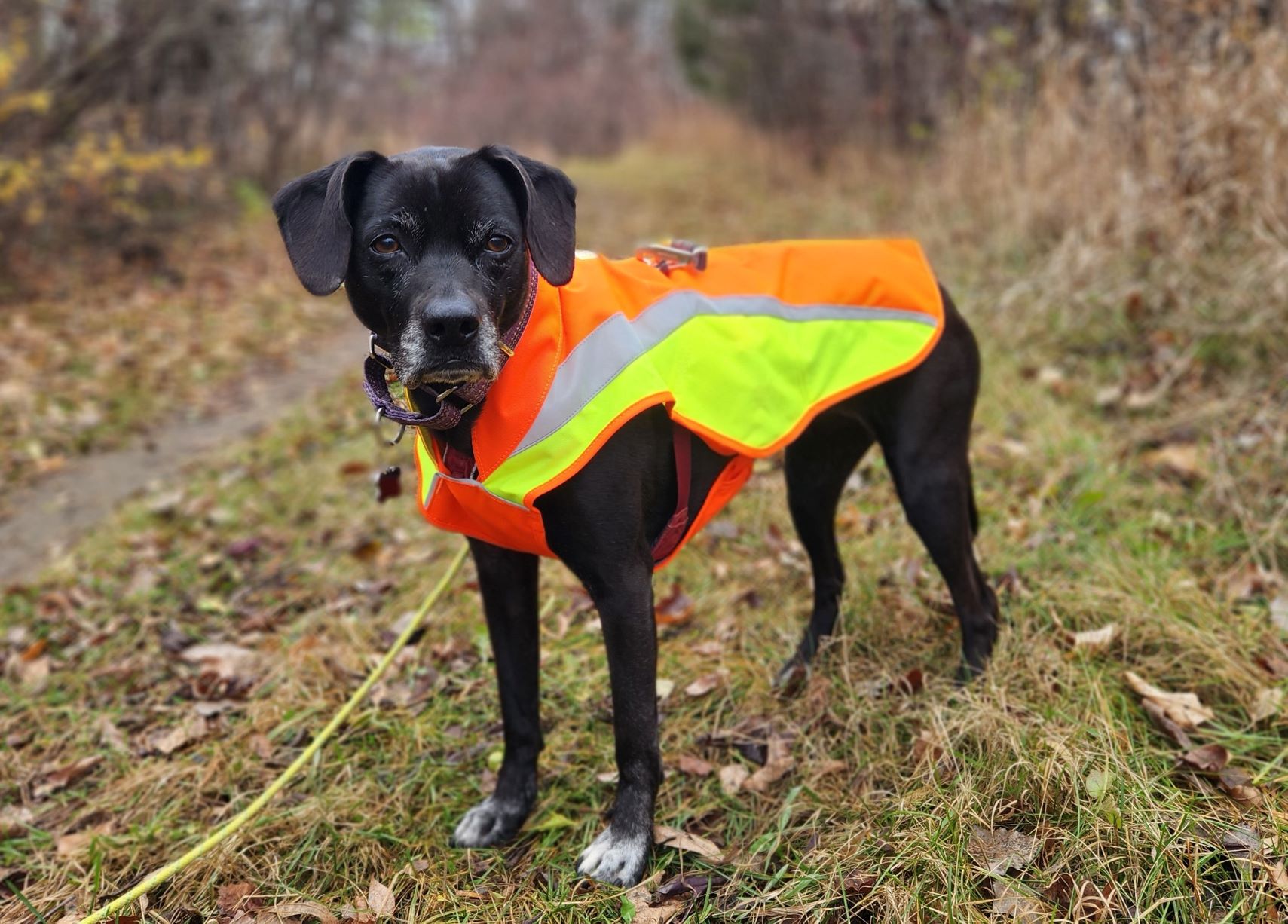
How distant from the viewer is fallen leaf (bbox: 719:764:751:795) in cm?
291

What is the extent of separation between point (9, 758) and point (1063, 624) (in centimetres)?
357

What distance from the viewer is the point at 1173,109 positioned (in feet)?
19.5

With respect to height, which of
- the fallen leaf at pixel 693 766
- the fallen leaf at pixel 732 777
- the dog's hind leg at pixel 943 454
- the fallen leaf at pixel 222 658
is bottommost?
the fallen leaf at pixel 222 658

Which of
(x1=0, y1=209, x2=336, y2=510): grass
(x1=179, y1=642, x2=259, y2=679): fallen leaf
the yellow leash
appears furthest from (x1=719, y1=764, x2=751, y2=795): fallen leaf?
(x1=0, y1=209, x2=336, y2=510): grass

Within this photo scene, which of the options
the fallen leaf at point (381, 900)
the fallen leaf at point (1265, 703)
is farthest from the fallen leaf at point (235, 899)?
the fallen leaf at point (1265, 703)

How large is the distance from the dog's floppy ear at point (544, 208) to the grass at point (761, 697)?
1596 mm

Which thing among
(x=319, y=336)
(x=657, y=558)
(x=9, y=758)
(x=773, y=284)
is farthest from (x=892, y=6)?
(x=9, y=758)

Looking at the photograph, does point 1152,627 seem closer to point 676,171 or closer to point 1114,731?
point 1114,731

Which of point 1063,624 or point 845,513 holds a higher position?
point 1063,624

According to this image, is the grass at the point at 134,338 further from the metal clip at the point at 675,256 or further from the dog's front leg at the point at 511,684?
the metal clip at the point at 675,256

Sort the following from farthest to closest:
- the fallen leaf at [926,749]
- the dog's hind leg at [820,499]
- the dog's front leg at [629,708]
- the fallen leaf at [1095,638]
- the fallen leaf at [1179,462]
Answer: the fallen leaf at [1179,462] → the dog's hind leg at [820,499] → the fallen leaf at [1095,638] → the fallen leaf at [926,749] → the dog's front leg at [629,708]

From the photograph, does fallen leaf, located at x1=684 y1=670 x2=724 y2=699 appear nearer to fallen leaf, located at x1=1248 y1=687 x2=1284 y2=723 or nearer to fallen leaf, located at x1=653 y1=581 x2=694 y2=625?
fallen leaf, located at x1=653 y1=581 x2=694 y2=625

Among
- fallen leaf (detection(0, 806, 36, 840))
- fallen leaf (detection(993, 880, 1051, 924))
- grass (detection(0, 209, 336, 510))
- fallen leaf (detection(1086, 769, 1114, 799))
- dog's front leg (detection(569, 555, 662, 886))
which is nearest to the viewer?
fallen leaf (detection(993, 880, 1051, 924))

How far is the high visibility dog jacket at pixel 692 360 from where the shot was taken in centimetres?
235
